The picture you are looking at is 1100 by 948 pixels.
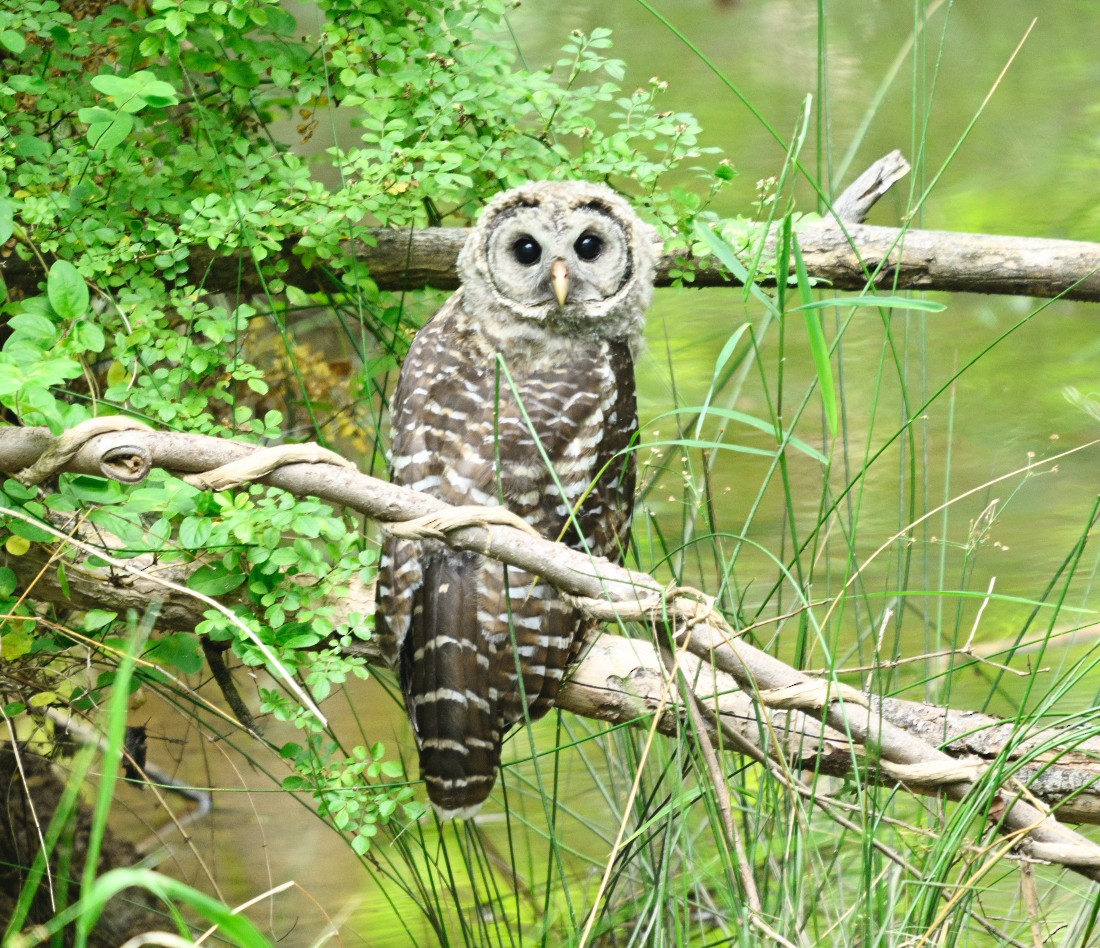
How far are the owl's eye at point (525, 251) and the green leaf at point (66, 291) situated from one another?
87 cm

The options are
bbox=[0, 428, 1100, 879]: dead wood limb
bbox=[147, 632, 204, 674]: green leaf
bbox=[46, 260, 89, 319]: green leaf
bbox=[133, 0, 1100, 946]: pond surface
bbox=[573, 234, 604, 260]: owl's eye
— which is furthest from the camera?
bbox=[133, 0, 1100, 946]: pond surface

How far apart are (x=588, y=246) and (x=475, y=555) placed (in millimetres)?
706

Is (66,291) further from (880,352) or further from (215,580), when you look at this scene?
(880,352)

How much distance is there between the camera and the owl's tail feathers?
74.2 inches

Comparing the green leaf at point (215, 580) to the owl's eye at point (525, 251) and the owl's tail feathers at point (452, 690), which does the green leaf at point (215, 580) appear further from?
the owl's eye at point (525, 251)

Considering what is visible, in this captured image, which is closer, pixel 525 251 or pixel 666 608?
pixel 666 608

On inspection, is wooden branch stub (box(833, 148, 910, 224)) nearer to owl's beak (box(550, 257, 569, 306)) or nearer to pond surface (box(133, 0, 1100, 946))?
owl's beak (box(550, 257, 569, 306))

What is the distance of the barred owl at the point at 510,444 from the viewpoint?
6.23ft

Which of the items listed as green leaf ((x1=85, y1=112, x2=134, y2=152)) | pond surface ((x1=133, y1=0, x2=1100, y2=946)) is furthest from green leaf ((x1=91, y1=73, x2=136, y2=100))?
pond surface ((x1=133, y1=0, x2=1100, y2=946))

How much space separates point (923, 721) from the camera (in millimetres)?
A: 1783

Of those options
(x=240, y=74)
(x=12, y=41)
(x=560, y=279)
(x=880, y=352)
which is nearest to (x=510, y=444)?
(x=560, y=279)

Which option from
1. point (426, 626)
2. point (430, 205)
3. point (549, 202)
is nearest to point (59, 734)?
point (426, 626)

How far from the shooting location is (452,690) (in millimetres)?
1877

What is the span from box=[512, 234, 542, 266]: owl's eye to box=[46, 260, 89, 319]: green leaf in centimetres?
87
